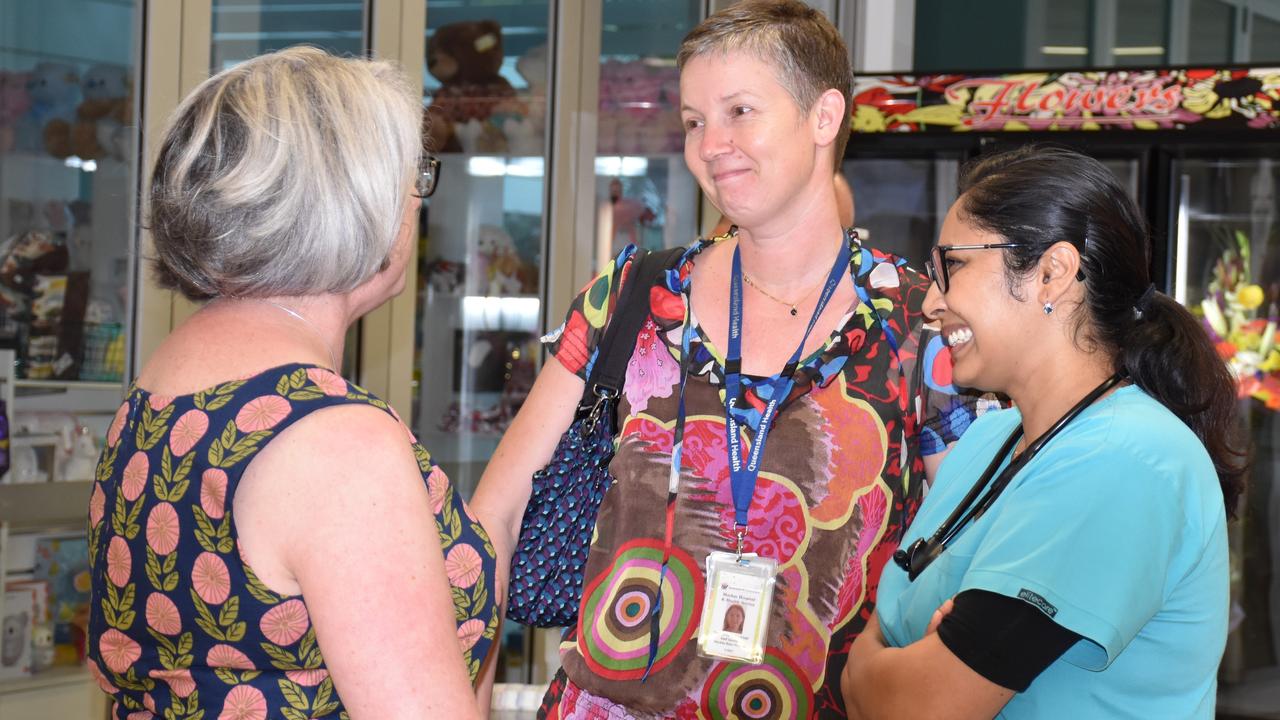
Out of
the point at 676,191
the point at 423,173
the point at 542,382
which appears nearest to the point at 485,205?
the point at 676,191

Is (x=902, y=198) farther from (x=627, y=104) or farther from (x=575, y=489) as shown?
(x=575, y=489)

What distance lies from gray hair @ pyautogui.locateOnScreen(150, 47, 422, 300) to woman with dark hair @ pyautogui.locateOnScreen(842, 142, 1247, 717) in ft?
2.44

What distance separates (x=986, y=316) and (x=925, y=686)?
0.47 m

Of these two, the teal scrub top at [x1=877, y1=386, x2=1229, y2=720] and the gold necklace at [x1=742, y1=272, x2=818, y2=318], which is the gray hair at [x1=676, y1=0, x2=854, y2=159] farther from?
the teal scrub top at [x1=877, y1=386, x2=1229, y2=720]

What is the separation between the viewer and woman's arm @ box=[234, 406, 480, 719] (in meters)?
1.11

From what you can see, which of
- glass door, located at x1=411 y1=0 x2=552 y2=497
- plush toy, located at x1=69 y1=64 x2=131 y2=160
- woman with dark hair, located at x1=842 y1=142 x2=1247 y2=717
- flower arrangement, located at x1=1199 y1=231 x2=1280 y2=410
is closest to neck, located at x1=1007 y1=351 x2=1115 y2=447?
woman with dark hair, located at x1=842 y1=142 x2=1247 y2=717

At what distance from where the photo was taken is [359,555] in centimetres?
112

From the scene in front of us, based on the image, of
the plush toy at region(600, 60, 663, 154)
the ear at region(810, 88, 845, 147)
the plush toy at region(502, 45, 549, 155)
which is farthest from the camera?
the plush toy at region(600, 60, 663, 154)

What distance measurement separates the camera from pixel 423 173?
4.72 ft

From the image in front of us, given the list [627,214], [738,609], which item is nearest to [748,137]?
[738,609]

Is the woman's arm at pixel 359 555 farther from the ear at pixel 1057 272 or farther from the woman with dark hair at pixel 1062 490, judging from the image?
the ear at pixel 1057 272

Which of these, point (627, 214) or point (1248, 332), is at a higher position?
point (627, 214)

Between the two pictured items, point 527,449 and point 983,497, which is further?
point 527,449

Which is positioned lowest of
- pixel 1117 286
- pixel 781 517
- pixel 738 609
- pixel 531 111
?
pixel 738 609
